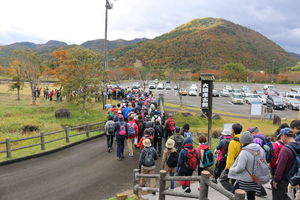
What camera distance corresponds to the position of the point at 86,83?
19000 millimetres

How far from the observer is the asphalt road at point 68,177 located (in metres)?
6.74

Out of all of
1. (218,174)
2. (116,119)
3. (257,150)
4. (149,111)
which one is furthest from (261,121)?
(257,150)

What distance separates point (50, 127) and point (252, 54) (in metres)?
120

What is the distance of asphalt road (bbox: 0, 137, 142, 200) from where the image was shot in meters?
6.74

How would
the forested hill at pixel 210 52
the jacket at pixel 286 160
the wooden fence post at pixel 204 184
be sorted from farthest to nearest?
1. the forested hill at pixel 210 52
2. the wooden fence post at pixel 204 184
3. the jacket at pixel 286 160

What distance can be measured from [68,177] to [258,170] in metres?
6.09

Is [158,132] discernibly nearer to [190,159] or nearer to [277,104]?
[190,159]

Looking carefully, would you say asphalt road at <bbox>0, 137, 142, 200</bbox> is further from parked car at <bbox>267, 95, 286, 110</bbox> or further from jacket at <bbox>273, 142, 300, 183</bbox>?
parked car at <bbox>267, 95, 286, 110</bbox>

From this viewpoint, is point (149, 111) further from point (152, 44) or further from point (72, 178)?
point (152, 44)

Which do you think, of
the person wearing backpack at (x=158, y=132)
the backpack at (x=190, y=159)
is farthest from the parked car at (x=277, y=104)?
the backpack at (x=190, y=159)

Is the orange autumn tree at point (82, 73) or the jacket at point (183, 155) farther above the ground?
the orange autumn tree at point (82, 73)

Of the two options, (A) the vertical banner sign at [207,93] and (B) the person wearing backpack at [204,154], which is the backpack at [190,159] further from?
(A) the vertical banner sign at [207,93]

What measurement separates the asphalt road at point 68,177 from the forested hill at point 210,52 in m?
84.8

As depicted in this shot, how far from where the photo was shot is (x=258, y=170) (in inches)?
153
